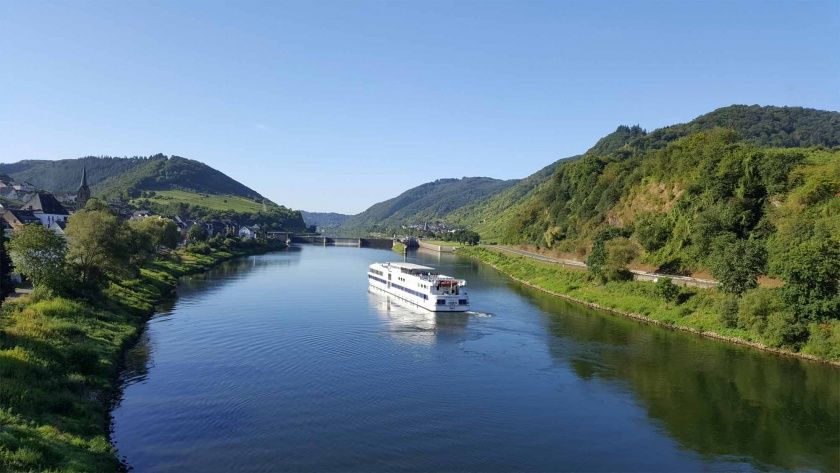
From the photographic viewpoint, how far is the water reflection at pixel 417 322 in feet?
159

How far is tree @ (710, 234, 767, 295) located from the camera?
164ft

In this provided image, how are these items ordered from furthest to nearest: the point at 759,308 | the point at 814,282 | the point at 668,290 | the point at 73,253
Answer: the point at 668,290, the point at 73,253, the point at 759,308, the point at 814,282

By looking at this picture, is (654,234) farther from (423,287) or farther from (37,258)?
(37,258)

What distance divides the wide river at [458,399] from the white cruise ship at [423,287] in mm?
5577

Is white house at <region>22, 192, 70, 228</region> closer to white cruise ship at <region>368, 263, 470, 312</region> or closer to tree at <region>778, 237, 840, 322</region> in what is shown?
white cruise ship at <region>368, 263, 470, 312</region>

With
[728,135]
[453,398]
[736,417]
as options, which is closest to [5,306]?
[453,398]

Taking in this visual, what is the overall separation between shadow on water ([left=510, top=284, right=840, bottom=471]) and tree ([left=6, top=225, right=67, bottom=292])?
41.0 m

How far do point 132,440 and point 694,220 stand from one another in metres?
66.7

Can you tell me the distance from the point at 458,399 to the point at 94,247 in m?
37.7

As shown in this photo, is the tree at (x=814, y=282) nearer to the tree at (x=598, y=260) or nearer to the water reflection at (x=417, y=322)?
the water reflection at (x=417, y=322)

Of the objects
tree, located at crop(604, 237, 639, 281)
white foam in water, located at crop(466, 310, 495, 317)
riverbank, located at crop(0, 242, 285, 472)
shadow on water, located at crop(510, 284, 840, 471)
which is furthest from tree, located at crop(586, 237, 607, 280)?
riverbank, located at crop(0, 242, 285, 472)

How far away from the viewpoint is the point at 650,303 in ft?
195

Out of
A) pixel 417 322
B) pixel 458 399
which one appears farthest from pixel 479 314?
pixel 458 399

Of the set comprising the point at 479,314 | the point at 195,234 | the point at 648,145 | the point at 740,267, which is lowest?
the point at 479,314
